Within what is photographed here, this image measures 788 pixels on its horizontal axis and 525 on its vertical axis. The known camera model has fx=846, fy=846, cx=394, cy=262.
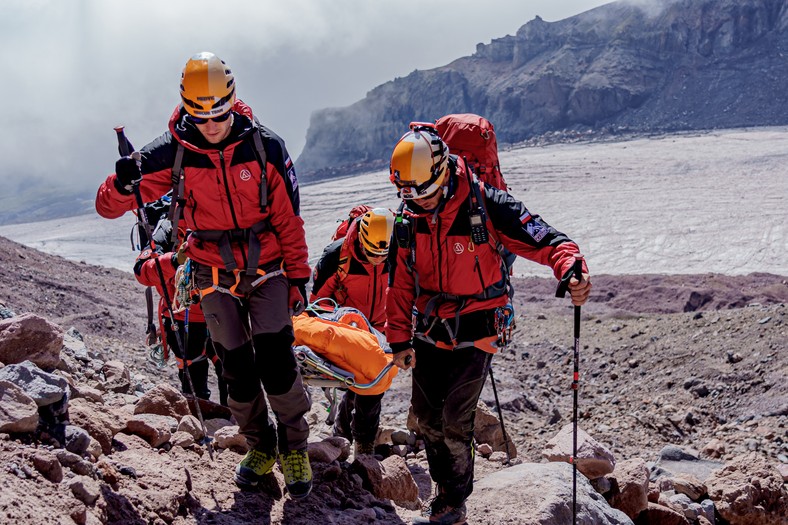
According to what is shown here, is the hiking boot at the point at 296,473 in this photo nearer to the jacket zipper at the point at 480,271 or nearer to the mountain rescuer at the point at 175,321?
the jacket zipper at the point at 480,271

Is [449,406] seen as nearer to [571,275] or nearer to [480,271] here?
[480,271]

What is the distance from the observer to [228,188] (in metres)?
4.36

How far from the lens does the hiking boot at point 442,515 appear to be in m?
4.83

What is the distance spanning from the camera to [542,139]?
6656 cm

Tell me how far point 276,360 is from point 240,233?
0.71 meters

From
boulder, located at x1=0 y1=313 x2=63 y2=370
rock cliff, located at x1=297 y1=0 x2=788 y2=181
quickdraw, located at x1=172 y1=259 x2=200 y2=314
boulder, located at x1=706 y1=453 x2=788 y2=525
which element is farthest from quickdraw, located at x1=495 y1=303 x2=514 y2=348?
rock cliff, located at x1=297 y1=0 x2=788 y2=181

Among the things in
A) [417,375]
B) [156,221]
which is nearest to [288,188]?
[417,375]

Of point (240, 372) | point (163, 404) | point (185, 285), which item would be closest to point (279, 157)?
point (185, 285)

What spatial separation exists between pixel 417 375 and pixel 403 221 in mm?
946

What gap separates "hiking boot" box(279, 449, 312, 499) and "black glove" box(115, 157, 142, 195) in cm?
166

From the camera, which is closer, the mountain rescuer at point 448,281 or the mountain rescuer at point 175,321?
the mountain rescuer at point 448,281

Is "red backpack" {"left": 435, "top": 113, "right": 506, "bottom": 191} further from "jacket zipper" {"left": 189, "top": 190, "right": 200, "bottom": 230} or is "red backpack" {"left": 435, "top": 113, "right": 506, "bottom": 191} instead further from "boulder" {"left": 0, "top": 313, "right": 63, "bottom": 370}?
"boulder" {"left": 0, "top": 313, "right": 63, "bottom": 370}

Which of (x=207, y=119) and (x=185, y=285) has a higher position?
(x=207, y=119)

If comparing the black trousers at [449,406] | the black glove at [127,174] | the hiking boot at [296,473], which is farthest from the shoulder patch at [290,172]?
the hiking boot at [296,473]
